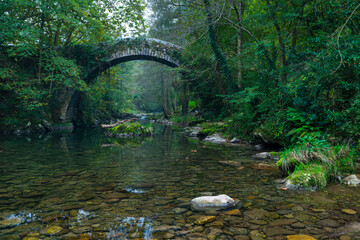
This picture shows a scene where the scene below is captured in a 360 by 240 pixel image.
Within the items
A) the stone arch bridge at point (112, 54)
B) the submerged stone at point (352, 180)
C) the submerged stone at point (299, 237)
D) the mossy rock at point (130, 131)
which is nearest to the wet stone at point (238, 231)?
Result: the submerged stone at point (299, 237)

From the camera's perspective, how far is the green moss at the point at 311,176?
11.0ft

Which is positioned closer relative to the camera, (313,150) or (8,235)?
(8,235)

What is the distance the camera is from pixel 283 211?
261 cm

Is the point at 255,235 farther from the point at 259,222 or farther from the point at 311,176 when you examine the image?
the point at 311,176

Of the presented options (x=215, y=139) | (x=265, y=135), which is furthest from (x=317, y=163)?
(x=215, y=139)

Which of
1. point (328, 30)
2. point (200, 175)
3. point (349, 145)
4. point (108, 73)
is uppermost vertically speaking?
point (108, 73)

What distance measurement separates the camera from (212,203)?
Result: 275cm

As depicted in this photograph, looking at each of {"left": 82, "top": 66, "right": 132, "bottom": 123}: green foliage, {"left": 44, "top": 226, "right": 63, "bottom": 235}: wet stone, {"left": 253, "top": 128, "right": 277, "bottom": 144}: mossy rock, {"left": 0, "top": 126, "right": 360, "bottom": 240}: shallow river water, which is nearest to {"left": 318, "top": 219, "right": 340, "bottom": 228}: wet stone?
{"left": 0, "top": 126, "right": 360, "bottom": 240}: shallow river water

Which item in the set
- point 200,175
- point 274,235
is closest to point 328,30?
point 200,175

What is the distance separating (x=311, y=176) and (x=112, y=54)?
15979 millimetres

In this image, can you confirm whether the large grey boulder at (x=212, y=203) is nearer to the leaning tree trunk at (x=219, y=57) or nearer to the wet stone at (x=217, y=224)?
the wet stone at (x=217, y=224)

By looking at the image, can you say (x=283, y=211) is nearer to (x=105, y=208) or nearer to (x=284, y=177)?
(x=284, y=177)

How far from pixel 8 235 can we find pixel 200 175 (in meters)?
2.91

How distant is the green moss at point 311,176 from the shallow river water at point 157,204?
0.16 metres
